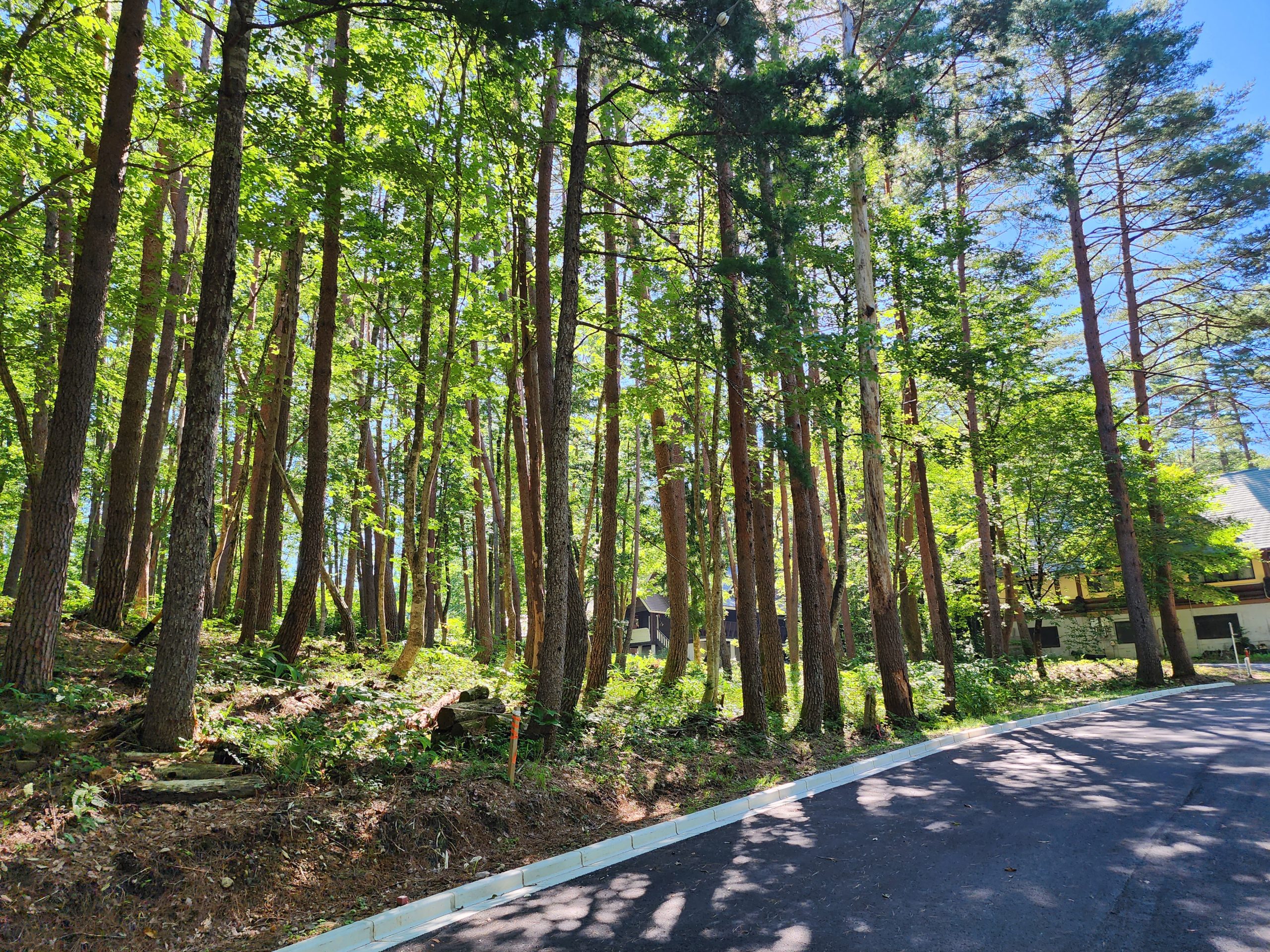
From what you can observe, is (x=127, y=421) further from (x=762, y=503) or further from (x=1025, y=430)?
(x=1025, y=430)

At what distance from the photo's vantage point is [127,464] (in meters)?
10.0

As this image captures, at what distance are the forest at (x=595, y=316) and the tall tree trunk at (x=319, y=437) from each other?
0.19 ft

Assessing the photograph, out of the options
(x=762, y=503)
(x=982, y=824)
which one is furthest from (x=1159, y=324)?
(x=982, y=824)

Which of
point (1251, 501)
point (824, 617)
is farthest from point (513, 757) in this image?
point (1251, 501)

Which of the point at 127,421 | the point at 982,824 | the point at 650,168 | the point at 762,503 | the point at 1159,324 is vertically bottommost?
the point at 982,824

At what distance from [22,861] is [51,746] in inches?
70.7

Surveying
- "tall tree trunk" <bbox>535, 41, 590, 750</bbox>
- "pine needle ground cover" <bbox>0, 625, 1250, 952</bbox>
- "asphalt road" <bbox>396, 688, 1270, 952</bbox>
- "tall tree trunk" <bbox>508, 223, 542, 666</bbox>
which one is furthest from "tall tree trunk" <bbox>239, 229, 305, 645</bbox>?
"asphalt road" <bbox>396, 688, 1270, 952</bbox>

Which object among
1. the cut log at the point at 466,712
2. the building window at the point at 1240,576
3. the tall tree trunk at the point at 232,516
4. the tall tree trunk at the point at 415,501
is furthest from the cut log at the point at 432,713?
the building window at the point at 1240,576

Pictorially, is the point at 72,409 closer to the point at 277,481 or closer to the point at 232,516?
the point at 277,481

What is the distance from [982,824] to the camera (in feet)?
20.7

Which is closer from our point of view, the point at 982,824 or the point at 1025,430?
the point at 982,824

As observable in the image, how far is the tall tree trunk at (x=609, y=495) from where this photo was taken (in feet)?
42.9

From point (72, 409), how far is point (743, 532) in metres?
9.10

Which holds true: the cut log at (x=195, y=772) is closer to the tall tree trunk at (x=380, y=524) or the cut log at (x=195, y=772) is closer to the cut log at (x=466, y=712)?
the cut log at (x=466, y=712)
